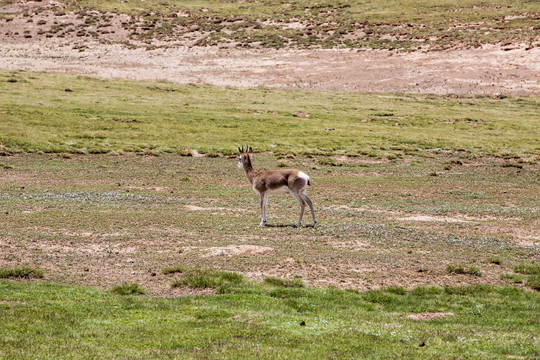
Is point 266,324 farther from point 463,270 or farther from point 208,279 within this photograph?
point 463,270

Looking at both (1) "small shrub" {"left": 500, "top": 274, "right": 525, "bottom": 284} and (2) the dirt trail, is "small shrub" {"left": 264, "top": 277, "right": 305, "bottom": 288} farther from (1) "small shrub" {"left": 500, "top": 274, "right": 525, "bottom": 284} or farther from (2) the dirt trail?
(2) the dirt trail

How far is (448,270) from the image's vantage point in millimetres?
18031

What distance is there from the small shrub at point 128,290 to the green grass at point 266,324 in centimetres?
52

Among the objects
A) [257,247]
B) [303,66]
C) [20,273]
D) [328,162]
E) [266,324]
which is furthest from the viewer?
[303,66]

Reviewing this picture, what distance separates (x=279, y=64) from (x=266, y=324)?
87.3m

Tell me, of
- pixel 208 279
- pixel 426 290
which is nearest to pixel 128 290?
pixel 208 279

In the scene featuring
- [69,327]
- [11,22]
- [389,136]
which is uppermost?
[11,22]

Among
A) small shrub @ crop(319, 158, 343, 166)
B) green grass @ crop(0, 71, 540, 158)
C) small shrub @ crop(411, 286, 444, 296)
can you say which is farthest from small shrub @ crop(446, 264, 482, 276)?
green grass @ crop(0, 71, 540, 158)

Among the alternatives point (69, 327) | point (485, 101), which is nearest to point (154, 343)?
point (69, 327)

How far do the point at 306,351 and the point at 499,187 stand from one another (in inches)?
1171

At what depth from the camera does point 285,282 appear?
16562 millimetres

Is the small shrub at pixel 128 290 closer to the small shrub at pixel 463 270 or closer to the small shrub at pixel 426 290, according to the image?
the small shrub at pixel 426 290

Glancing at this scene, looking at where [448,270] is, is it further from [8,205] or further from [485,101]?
[485,101]

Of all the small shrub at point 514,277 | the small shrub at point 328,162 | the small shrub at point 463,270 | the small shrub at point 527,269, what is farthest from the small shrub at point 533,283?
the small shrub at point 328,162
